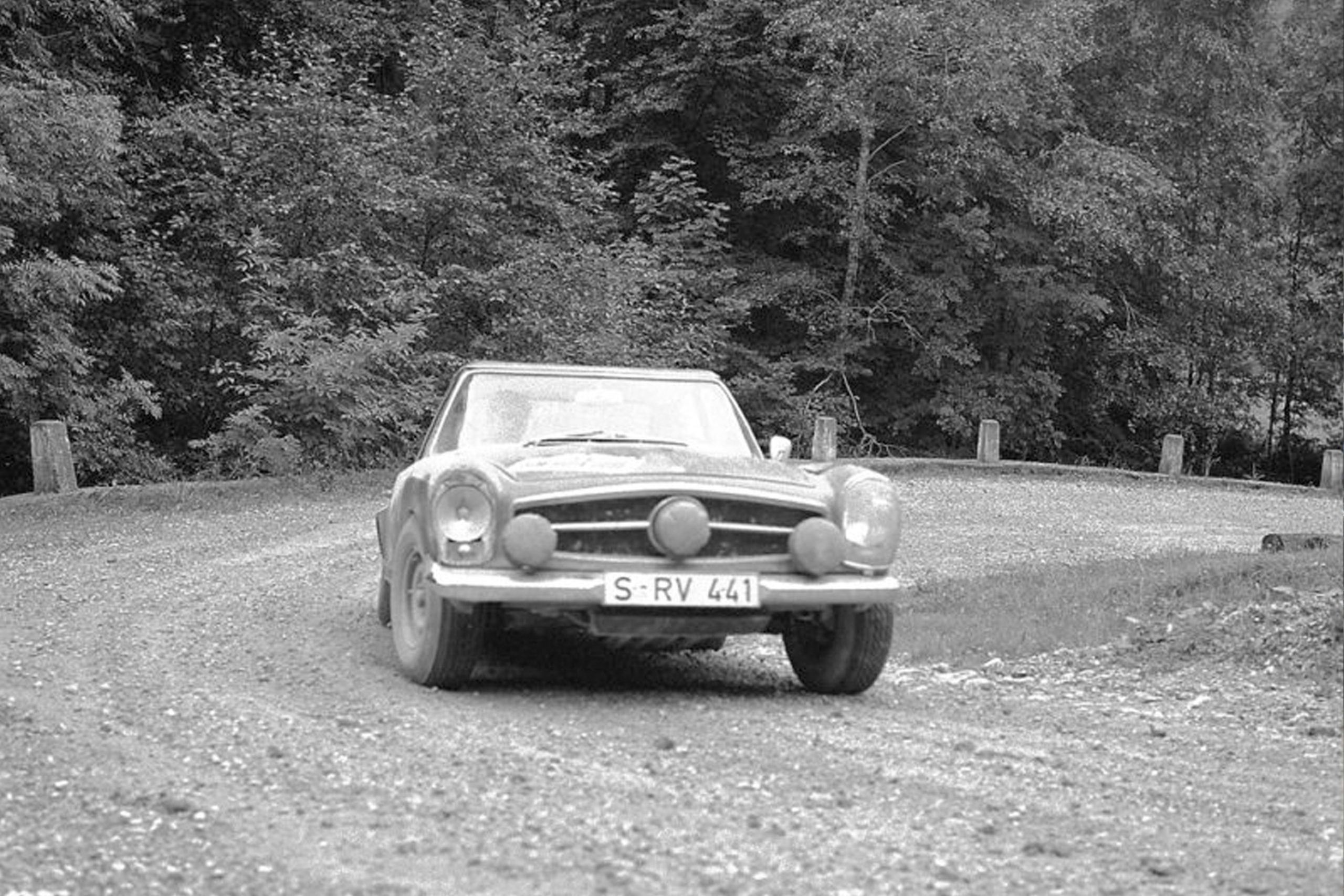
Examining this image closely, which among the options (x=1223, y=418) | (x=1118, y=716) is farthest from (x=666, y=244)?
(x=1118, y=716)

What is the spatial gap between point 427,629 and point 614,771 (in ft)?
5.95

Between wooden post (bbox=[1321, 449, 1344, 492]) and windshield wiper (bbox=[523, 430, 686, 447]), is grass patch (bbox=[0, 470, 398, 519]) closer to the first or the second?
windshield wiper (bbox=[523, 430, 686, 447])

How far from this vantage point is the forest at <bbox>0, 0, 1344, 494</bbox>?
74.1 feet

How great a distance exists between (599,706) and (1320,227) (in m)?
32.6

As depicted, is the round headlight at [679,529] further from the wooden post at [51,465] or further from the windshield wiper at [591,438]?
the wooden post at [51,465]

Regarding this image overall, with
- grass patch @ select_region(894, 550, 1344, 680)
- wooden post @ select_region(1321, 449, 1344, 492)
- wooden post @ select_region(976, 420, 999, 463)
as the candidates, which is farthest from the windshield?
wooden post @ select_region(1321, 449, 1344, 492)

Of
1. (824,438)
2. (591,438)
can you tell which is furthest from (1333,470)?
(591,438)

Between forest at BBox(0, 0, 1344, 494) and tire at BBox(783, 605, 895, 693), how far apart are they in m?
11.6

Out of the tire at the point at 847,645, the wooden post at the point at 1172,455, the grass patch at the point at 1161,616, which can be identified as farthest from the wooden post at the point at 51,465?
the wooden post at the point at 1172,455

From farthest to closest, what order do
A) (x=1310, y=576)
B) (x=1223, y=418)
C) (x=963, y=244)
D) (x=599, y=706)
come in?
(x=1223, y=418) → (x=963, y=244) → (x=1310, y=576) → (x=599, y=706)

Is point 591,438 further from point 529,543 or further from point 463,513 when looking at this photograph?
point 529,543

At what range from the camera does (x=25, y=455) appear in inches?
930

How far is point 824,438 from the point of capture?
2781 centimetres

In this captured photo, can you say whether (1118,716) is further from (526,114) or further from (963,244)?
(963,244)
